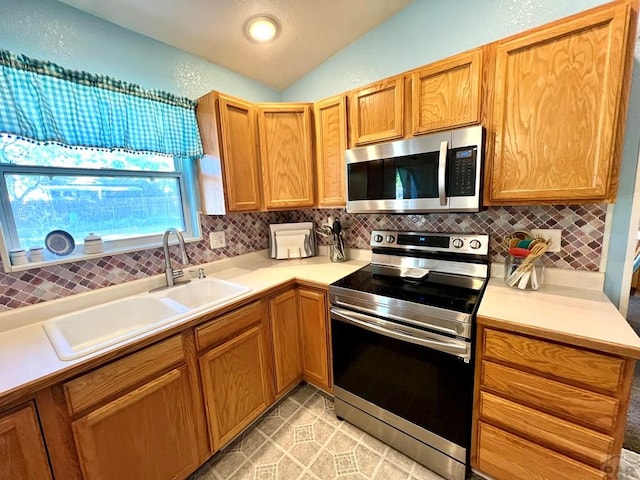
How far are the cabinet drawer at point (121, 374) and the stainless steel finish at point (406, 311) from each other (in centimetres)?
88

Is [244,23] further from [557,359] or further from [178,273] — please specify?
[557,359]

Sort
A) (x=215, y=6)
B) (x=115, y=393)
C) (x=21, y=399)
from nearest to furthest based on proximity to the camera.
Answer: (x=21, y=399) < (x=115, y=393) < (x=215, y=6)

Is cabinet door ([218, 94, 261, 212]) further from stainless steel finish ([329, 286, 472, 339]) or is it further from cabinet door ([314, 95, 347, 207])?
stainless steel finish ([329, 286, 472, 339])

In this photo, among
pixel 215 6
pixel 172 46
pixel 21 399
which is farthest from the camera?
pixel 172 46

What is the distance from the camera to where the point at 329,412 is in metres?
1.81

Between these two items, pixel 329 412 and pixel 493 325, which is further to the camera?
pixel 329 412

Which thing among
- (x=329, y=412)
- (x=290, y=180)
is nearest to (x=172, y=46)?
(x=290, y=180)

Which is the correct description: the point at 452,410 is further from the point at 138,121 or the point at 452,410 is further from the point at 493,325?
the point at 138,121

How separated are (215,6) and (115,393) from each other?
1998 mm

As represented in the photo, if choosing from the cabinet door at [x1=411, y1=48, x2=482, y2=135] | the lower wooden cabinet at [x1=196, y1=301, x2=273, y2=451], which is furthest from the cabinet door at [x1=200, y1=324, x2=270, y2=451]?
the cabinet door at [x1=411, y1=48, x2=482, y2=135]

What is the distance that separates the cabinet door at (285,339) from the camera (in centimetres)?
175

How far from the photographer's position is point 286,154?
201 centimetres

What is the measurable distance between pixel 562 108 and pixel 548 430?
136 cm

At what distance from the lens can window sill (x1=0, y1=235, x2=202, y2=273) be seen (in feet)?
4.04
